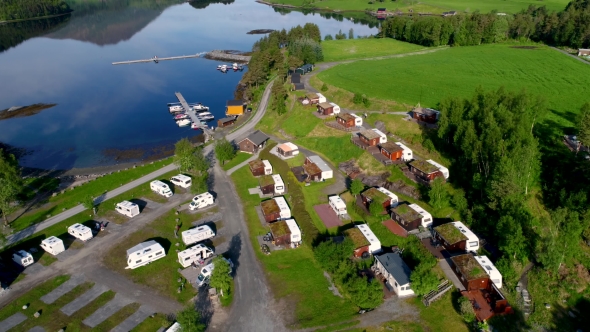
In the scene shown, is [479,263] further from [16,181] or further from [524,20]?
[524,20]

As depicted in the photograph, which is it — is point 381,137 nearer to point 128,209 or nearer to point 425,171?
point 425,171

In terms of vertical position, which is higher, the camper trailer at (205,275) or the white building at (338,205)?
the white building at (338,205)

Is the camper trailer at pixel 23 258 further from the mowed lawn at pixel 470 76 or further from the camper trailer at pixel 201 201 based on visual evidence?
the mowed lawn at pixel 470 76

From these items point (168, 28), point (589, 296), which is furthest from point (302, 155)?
point (168, 28)

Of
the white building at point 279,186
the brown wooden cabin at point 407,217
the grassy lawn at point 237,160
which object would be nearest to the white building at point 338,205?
the brown wooden cabin at point 407,217

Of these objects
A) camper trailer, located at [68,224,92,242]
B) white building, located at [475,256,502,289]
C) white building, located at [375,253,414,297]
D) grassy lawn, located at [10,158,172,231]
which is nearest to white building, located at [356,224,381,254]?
white building, located at [375,253,414,297]

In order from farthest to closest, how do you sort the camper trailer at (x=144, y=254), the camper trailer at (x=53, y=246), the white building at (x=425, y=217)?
the white building at (x=425, y=217) → the camper trailer at (x=53, y=246) → the camper trailer at (x=144, y=254)

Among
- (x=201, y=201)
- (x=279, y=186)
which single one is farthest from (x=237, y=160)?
(x=201, y=201)
